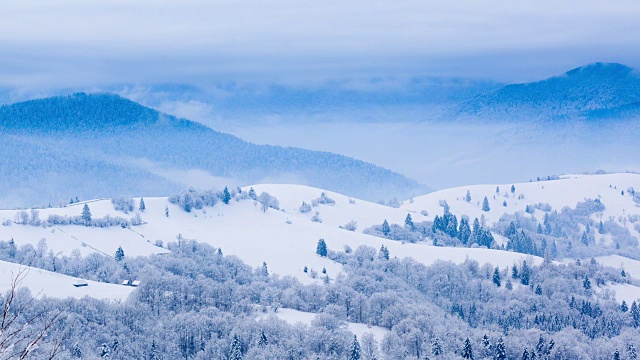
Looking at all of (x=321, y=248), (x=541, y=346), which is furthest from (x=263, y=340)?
(x=321, y=248)

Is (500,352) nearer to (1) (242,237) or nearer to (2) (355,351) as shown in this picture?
(2) (355,351)

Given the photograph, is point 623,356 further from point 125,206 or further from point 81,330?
point 125,206

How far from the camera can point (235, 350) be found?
9838 cm

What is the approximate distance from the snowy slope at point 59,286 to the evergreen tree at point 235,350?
18.9 meters

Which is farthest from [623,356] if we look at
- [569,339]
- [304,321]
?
[304,321]

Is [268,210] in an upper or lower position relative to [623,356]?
upper

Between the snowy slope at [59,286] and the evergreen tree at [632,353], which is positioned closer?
the evergreen tree at [632,353]

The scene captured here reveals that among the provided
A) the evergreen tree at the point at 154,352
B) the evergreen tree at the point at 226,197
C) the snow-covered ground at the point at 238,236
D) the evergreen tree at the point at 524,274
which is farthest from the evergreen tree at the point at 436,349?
the evergreen tree at the point at 226,197

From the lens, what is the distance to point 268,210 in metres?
197

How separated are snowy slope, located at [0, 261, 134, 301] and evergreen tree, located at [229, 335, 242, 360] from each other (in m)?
18.9

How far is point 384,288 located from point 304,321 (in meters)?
28.8

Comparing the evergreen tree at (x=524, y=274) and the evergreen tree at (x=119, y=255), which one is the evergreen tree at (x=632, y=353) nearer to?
the evergreen tree at (x=524, y=274)

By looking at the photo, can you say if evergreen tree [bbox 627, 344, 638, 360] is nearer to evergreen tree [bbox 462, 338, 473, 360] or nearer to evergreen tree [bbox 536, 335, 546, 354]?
evergreen tree [bbox 536, 335, 546, 354]

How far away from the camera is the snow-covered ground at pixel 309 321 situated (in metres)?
111
